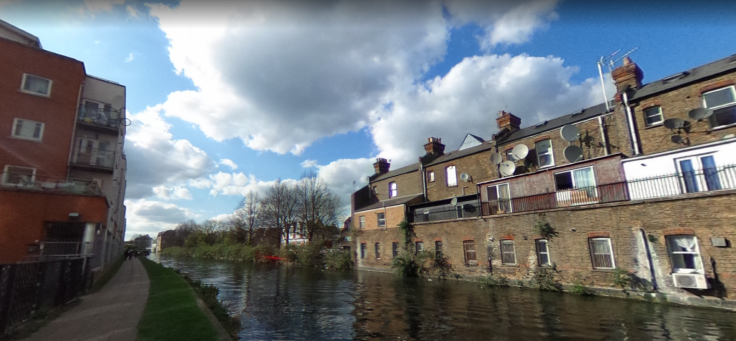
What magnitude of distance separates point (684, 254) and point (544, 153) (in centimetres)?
927

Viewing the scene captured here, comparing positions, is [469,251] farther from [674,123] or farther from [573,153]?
[674,123]

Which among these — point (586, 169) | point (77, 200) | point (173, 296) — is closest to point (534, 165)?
point (586, 169)

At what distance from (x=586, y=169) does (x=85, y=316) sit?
21.0 m

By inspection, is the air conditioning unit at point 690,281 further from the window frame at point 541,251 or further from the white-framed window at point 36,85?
the white-framed window at point 36,85

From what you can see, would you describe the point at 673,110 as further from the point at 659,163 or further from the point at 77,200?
the point at 77,200

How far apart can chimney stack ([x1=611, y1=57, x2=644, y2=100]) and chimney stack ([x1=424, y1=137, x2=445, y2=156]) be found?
14423 mm

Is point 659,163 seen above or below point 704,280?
above

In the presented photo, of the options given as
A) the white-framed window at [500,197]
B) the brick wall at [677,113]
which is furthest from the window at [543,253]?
the brick wall at [677,113]

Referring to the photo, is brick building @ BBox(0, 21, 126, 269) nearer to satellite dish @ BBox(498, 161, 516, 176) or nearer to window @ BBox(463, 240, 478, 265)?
window @ BBox(463, 240, 478, 265)

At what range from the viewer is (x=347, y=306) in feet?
42.7

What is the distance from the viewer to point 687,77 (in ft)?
50.2

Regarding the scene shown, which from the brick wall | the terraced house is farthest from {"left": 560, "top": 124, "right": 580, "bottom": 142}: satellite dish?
the brick wall

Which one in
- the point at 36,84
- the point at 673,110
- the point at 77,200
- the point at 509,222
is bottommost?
the point at 509,222

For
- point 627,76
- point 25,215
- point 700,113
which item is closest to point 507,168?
point 627,76
